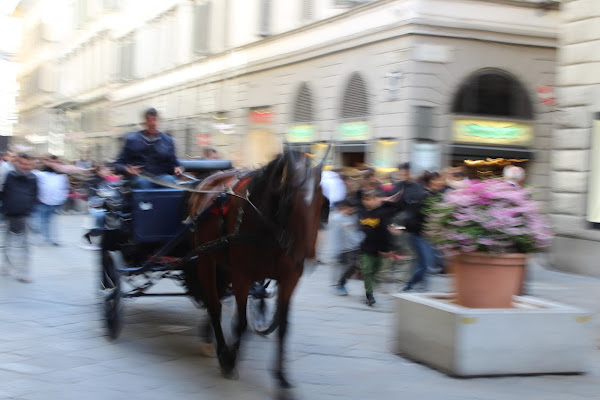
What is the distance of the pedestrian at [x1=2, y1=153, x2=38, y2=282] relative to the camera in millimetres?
10812

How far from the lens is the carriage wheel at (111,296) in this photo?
275 inches

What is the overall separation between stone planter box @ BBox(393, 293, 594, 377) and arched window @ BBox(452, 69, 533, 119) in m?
11.9

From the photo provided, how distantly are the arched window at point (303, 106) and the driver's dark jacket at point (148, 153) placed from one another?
1330 centimetres

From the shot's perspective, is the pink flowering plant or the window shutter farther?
the window shutter

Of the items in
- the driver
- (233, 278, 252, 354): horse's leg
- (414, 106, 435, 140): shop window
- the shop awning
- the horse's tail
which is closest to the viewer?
the horse's tail

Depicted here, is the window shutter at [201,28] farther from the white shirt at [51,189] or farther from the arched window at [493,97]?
the arched window at [493,97]

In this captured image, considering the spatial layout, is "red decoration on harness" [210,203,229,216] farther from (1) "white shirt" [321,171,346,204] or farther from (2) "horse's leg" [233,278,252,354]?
(1) "white shirt" [321,171,346,204]

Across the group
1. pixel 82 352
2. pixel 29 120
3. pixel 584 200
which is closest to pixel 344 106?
pixel 584 200

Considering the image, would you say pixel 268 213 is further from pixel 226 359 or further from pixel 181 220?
pixel 181 220

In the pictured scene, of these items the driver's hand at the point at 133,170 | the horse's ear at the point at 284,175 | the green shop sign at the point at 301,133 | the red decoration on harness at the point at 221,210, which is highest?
the green shop sign at the point at 301,133

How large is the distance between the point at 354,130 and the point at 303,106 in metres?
2.84

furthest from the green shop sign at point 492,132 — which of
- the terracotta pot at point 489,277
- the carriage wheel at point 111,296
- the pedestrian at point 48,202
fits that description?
the terracotta pot at point 489,277

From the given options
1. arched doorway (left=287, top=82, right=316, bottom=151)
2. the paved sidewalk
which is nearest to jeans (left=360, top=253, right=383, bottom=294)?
the paved sidewalk

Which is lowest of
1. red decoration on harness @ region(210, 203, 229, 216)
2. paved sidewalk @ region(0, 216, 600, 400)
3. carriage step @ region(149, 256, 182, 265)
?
paved sidewalk @ region(0, 216, 600, 400)
